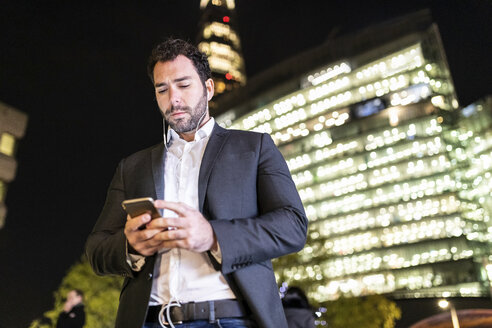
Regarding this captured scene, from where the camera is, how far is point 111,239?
7.44ft

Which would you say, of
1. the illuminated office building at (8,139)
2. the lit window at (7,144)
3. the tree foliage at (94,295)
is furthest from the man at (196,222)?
the tree foliage at (94,295)

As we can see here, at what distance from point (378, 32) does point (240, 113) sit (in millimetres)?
34454

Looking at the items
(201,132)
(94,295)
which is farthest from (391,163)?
(201,132)

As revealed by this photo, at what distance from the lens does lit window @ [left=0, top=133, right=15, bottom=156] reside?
77.9ft

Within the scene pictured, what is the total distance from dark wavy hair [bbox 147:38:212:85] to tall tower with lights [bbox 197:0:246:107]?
5653 inches

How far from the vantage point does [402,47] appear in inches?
3430

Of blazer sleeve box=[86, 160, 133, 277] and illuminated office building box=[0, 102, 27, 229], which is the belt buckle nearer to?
blazer sleeve box=[86, 160, 133, 277]

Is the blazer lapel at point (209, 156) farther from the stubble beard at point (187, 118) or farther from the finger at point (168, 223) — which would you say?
the finger at point (168, 223)

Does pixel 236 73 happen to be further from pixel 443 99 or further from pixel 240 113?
pixel 443 99

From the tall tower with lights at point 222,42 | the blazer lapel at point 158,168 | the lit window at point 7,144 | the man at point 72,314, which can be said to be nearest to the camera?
the blazer lapel at point 158,168

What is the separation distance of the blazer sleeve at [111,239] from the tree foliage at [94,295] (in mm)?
43437

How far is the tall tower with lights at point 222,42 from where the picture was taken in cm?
15038

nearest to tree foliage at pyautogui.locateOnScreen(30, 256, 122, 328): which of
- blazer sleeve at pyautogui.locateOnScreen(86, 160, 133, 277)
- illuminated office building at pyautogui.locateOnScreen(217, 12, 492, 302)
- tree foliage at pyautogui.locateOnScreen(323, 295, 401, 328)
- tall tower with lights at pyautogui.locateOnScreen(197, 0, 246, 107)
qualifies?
tree foliage at pyautogui.locateOnScreen(323, 295, 401, 328)

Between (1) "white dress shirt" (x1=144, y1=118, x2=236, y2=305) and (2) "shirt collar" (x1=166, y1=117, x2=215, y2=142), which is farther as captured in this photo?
(2) "shirt collar" (x1=166, y1=117, x2=215, y2=142)
